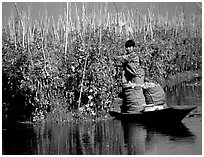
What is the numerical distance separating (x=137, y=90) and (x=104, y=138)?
1.94 m

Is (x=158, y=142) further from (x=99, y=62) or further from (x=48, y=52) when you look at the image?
(x=48, y=52)

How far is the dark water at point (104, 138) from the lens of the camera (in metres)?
7.73

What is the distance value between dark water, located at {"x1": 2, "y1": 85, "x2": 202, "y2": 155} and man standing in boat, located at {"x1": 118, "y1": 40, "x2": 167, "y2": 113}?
0.50m

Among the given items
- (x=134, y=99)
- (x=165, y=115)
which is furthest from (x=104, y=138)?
(x=134, y=99)

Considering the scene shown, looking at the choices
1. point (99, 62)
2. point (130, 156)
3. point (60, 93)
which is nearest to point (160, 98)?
point (99, 62)

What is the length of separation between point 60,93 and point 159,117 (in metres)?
2.23

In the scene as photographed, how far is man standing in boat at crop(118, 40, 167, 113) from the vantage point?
10211 millimetres

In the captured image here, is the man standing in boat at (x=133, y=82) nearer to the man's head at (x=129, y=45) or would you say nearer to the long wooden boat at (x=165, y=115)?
the man's head at (x=129, y=45)

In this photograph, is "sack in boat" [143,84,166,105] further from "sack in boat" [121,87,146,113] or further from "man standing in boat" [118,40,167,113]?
"sack in boat" [121,87,146,113]

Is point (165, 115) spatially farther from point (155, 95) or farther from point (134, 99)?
point (134, 99)

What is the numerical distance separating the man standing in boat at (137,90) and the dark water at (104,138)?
50 centimetres

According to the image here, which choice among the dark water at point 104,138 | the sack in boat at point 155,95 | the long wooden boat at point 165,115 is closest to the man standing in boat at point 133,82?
the sack in boat at point 155,95

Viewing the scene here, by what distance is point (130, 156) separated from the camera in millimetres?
7332

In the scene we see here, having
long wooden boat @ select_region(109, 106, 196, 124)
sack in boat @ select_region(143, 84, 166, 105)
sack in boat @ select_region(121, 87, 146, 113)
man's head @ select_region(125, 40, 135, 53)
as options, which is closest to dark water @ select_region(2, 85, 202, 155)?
long wooden boat @ select_region(109, 106, 196, 124)
